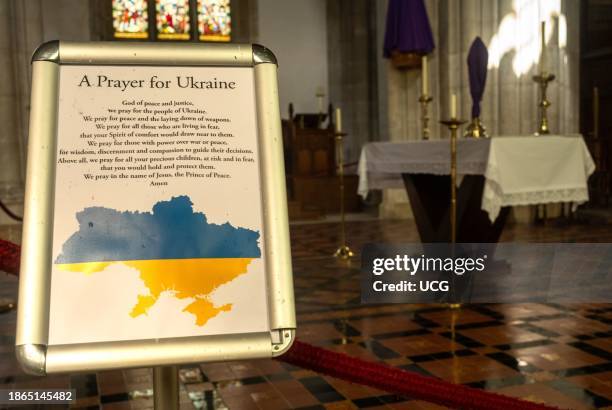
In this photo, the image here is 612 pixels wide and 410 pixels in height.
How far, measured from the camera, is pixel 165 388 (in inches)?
56.5

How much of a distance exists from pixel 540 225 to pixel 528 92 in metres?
2.14

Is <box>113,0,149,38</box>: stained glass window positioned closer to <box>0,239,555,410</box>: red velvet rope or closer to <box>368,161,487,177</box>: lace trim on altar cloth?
<box>368,161,487,177</box>: lace trim on altar cloth

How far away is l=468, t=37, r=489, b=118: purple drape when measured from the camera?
5.79 meters

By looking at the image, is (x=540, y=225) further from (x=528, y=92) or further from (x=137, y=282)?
(x=137, y=282)

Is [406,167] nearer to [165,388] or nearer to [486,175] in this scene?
[486,175]

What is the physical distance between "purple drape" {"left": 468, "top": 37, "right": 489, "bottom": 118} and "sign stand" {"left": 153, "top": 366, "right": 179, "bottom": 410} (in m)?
4.83

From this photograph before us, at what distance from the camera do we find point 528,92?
33.4 ft

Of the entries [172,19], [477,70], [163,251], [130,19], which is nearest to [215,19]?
[172,19]

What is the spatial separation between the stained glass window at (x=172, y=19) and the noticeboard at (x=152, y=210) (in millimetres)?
15011

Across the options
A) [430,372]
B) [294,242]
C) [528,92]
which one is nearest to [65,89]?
[430,372]

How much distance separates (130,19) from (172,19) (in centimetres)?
101

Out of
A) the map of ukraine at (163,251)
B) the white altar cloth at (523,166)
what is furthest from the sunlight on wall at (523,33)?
the map of ukraine at (163,251)

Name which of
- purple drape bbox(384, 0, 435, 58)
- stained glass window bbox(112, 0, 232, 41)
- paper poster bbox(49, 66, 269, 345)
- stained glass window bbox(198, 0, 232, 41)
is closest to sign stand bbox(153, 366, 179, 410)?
paper poster bbox(49, 66, 269, 345)

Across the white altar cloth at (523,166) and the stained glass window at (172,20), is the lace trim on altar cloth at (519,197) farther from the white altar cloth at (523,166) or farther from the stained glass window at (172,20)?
the stained glass window at (172,20)
